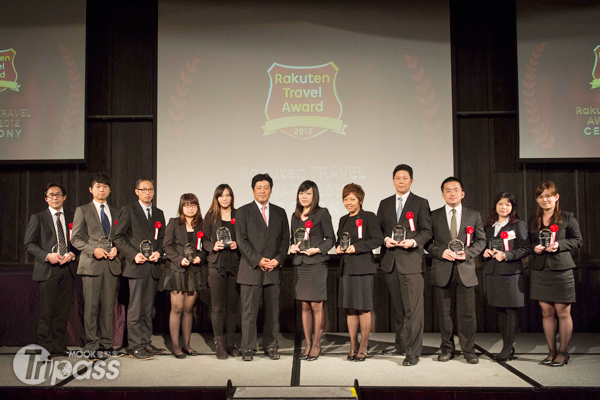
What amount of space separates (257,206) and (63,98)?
2957mm

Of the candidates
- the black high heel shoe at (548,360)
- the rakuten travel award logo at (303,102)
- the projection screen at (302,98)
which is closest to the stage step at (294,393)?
the black high heel shoe at (548,360)

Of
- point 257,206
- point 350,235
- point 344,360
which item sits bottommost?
point 344,360

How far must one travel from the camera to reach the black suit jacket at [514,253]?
3.58 meters

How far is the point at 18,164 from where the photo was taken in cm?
518

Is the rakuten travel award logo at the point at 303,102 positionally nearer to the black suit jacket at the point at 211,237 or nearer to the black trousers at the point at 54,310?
the black suit jacket at the point at 211,237

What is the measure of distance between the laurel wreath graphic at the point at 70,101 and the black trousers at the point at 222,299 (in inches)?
106

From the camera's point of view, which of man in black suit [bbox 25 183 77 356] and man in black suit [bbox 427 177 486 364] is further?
man in black suit [bbox 25 183 77 356]

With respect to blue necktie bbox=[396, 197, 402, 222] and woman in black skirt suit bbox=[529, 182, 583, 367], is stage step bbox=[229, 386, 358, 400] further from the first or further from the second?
woman in black skirt suit bbox=[529, 182, 583, 367]

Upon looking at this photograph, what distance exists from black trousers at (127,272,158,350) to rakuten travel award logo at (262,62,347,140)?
7.10ft

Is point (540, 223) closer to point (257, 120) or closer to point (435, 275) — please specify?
point (435, 275)

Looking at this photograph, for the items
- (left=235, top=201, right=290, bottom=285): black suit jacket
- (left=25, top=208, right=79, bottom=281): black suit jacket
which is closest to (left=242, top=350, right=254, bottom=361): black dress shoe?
(left=235, top=201, right=290, bottom=285): black suit jacket

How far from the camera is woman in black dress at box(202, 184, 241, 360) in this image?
3.75 metres

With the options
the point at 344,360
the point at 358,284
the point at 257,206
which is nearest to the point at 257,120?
the point at 257,206

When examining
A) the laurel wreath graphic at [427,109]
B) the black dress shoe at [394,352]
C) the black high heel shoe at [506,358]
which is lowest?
the black dress shoe at [394,352]
